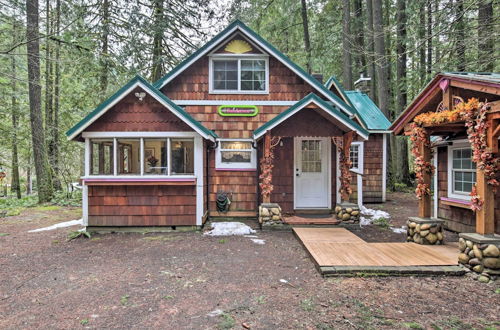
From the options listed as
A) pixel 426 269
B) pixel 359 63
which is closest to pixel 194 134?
pixel 426 269

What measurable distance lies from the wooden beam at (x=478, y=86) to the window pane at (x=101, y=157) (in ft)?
23.6

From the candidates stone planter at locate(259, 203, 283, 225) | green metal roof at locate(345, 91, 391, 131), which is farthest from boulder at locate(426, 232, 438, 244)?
green metal roof at locate(345, 91, 391, 131)

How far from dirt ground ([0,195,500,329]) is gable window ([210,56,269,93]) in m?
4.55

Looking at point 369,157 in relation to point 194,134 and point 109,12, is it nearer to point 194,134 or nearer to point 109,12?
point 194,134

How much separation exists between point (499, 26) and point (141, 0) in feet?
→ 36.0

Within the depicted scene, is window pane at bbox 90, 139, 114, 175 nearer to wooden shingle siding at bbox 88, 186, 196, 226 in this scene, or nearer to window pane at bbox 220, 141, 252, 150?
wooden shingle siding at bbox 88, 186, 196, 226

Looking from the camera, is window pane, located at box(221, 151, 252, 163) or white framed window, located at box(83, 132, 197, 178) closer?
white framed window, located at box(83, 132, 197, 178)

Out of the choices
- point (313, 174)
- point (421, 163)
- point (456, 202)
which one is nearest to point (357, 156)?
point (313, 174)

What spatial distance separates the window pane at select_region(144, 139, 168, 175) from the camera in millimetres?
6543

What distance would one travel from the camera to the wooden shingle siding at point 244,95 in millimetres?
7676

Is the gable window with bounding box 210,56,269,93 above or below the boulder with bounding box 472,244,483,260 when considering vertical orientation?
above

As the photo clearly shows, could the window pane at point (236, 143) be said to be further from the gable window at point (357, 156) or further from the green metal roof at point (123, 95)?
the gable window at point (357, 156)

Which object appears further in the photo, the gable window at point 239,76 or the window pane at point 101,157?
the gable window at point 239,76

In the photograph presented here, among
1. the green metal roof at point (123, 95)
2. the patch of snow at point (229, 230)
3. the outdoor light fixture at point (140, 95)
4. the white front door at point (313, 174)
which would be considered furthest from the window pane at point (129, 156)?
the white front door at point (313, 174)
